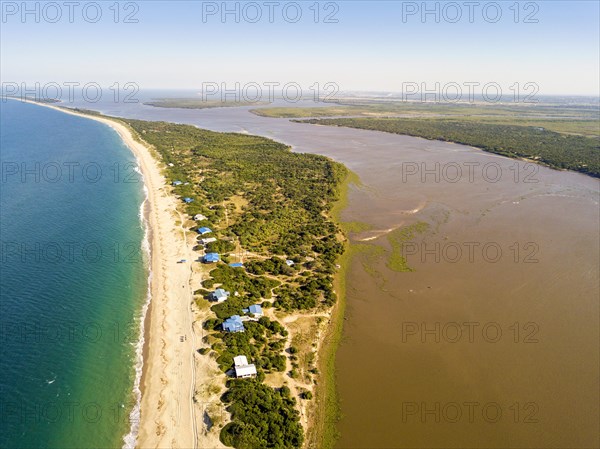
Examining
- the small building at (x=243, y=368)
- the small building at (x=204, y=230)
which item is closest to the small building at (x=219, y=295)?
the small building at (x=243, y=368)

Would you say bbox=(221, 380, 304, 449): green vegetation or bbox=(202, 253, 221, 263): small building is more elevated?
bbox=(202, 253, 221, 263): small building

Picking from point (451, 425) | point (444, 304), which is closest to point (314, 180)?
point (444, 304)

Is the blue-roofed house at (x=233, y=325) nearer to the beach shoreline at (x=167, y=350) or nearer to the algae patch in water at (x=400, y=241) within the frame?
the beach shoreline at (x=167, y=350)

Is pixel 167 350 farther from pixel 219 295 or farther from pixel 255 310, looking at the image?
pixel 255 310

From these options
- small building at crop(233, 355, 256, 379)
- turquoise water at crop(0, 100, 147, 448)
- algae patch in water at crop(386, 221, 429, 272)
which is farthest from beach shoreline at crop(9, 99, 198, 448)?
algae patch in water at crop(386, 221, 429, 272)

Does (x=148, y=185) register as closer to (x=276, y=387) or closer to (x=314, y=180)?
(x=314, y=180)

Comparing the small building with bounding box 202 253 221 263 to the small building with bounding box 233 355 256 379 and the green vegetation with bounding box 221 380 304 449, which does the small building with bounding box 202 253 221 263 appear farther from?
the green vegetation with bounding box 221 380 304 449

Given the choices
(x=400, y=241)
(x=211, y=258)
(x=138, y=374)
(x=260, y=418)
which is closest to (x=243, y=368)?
(x=260, y=418)
